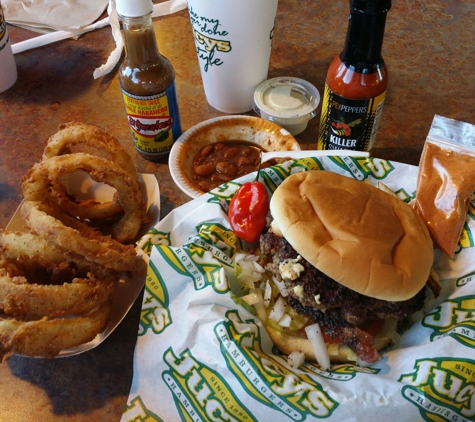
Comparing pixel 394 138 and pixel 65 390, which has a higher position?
pixel 394 138

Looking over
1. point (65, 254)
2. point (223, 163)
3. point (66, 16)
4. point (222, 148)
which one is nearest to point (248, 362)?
point (65, 254)

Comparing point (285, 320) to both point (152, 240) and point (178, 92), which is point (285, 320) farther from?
point (178, 92)

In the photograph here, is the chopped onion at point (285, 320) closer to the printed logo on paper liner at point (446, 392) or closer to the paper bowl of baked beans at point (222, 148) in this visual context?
the printed logo on paper liner at point (446, 392)

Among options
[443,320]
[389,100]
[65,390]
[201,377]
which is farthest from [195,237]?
[389,100]

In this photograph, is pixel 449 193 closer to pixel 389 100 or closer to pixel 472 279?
pixel 472 279

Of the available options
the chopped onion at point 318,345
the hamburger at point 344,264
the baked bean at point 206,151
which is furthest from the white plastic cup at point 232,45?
the chopped onion at point 318,345
